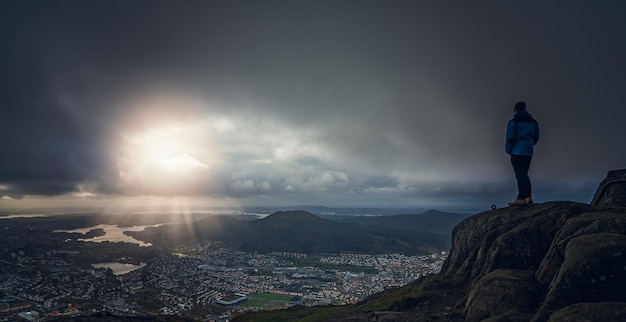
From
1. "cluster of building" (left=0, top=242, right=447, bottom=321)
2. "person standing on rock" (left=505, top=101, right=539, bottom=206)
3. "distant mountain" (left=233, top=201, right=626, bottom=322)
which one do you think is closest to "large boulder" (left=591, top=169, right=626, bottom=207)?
"distant mountain" (left=233, top=201, right=626, bottom=322)

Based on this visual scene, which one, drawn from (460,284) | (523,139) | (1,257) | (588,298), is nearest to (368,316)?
(460,284)

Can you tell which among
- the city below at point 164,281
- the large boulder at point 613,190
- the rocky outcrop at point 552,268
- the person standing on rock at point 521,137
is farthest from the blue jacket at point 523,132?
the city below at point 164,281

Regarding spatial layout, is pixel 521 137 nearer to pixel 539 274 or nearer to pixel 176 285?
pixel 539 274

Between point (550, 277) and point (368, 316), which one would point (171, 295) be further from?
point (550, 277)

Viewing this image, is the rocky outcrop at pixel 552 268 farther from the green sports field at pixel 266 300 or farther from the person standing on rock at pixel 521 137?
the green sports field at pixel 266 300

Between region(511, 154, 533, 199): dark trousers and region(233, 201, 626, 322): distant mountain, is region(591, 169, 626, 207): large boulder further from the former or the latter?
region(511, 154, 533, 199): dark trousers
